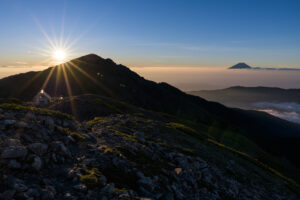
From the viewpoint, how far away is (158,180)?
13.9 metres

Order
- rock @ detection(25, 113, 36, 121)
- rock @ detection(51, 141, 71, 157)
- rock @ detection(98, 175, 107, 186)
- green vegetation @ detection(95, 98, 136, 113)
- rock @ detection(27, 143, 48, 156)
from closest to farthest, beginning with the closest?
rock @ detection(98, 175, 107, 186), rock @ detection(27, 143, 48, 156), rock @ detection(51, 141, 71, 157), rock @ detection(25, 113, 36, 121), green vegetation @ detection(95, 98, 136, 113)

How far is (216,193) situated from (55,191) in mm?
12571

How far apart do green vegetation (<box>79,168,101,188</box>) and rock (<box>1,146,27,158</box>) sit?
342cm

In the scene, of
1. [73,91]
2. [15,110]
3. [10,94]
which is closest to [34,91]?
[10,94]

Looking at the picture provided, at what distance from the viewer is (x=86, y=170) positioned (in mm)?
11984

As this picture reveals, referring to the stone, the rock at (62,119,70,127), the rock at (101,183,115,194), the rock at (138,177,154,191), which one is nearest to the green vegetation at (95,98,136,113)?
the rock at (62,119,70,127)

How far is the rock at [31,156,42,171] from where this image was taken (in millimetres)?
10391

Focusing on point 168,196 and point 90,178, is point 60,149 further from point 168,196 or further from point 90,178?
point 168,196

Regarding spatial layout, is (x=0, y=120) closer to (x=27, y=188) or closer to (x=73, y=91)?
(x=27, y=188)

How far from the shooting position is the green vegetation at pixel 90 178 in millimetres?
10562

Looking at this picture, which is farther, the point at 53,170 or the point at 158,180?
the point at 158,180

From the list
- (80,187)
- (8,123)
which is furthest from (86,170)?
(8,123)

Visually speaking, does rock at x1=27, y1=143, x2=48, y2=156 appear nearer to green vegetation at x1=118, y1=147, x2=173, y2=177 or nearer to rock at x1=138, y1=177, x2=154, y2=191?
green vegetation at x1=118, y1=147, x2=173, y2=177

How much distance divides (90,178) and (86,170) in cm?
122
